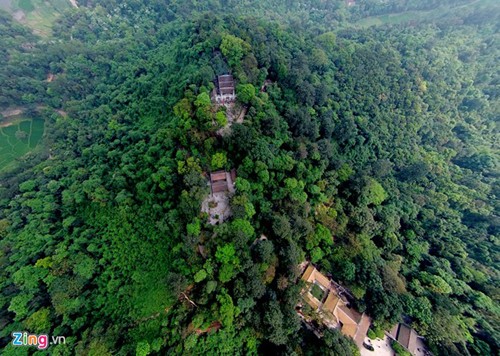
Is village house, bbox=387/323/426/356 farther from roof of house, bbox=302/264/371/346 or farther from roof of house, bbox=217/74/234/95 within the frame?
roof of house, bbox=217/74/234/95

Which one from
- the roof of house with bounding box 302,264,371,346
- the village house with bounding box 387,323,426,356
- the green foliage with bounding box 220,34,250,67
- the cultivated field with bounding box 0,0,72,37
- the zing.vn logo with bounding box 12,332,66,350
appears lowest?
the village house with bounding box 387,323,426,356

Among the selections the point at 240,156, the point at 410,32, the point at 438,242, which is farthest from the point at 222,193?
the point at 410,32

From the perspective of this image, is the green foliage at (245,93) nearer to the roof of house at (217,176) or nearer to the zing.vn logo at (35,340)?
the roof of house at (217,176)

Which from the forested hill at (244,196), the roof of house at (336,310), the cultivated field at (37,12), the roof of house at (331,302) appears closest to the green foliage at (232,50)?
the forested hill at (244,196)

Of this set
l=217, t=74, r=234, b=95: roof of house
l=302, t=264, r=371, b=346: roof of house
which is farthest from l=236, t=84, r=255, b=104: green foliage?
l=302, t=264, r=371, b=346: roof of house

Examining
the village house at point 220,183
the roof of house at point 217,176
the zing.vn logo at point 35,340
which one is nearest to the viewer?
the zing.vn logo at point 35,340

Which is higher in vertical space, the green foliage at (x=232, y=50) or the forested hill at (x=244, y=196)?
the green foliage at (x=232, y=50)
